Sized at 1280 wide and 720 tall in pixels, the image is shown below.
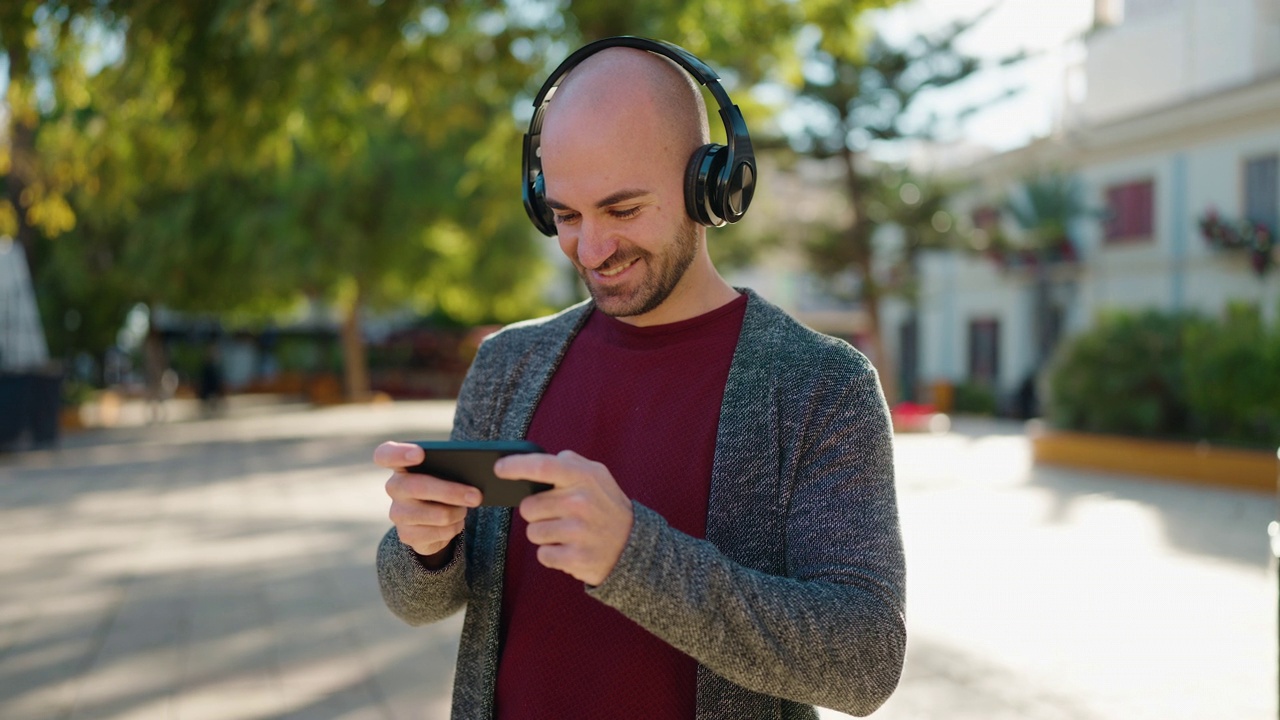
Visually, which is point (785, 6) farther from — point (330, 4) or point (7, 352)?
point (7, 352)

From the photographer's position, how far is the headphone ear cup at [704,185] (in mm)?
1650

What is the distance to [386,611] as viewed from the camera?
19.1 feet

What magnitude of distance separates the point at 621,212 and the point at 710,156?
0.20m

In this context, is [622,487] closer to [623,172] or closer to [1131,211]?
[623,172]

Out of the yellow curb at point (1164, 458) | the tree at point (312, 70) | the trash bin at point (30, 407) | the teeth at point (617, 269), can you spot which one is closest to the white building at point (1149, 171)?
the yellow curb at point (1164, 458)

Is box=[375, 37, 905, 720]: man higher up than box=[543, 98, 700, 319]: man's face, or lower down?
lower down

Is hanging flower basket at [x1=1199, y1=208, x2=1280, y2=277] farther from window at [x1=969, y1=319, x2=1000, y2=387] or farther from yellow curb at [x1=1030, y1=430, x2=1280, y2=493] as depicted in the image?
yellow curb at [x1=1030, y1=430, x2=1280, y2=493]

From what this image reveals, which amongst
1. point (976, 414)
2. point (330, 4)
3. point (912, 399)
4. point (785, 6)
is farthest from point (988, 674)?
point (912, 399)

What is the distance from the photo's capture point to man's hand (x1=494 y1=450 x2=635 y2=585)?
1.19 meters

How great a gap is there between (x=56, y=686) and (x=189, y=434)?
14.5 meters

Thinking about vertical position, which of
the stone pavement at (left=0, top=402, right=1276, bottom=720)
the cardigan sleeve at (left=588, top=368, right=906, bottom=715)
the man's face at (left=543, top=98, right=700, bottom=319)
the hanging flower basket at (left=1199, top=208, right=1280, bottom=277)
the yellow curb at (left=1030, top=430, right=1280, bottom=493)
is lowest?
the yellow curb at (left=1030, top=430, right=1280, bottom=493)

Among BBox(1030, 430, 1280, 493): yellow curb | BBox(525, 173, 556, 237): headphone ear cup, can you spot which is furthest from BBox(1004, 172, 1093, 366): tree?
BBox(525, 173, 556, 237): headphone ear cup

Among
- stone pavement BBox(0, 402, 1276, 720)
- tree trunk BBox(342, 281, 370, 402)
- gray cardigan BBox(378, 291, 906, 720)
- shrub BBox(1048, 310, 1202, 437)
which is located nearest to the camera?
gray cardigan BBox(378, 291, 906, 720)

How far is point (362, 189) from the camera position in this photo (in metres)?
20.4
